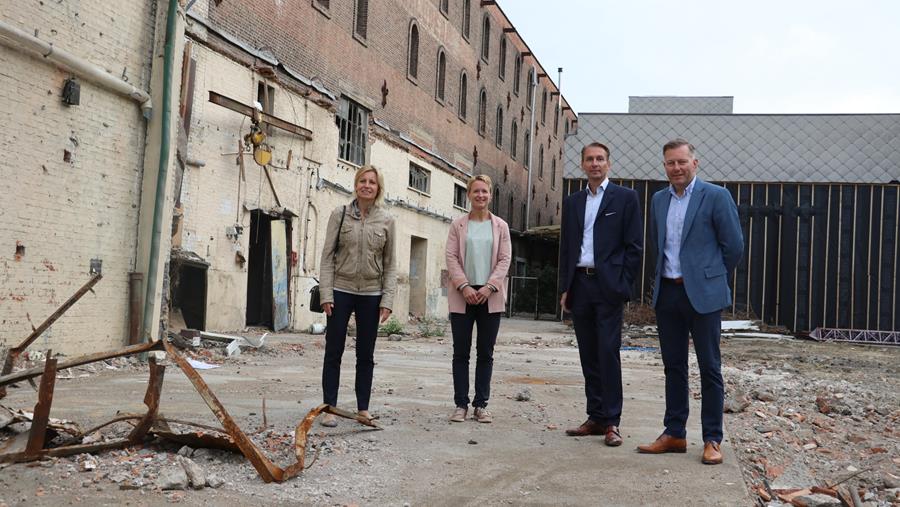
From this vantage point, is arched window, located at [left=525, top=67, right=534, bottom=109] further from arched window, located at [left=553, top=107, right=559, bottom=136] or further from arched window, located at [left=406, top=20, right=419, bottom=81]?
arched window, located at [left=406, top=20, right=419, bottom=81]

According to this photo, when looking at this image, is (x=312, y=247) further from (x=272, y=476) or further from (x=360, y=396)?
(x=272, y=476)

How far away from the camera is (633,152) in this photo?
31.7 meters

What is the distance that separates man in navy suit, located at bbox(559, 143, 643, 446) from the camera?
17.6 feet

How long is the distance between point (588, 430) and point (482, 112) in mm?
27836

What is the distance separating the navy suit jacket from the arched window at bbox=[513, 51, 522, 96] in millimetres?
33110

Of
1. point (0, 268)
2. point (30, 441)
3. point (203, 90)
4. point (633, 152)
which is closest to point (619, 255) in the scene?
point (30, 441)

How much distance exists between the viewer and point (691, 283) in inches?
192

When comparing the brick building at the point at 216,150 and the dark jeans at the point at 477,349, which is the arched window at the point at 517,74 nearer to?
the brick building at the point at 216,150

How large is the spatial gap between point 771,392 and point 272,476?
6.08 metres

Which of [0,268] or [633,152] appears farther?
[633,152]

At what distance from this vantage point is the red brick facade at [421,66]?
16594mm

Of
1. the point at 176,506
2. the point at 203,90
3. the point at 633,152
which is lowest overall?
the point at 176,506

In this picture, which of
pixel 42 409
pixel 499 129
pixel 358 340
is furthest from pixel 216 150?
pixel 499 129

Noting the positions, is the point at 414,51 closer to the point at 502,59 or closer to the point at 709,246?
the point at 502,59
